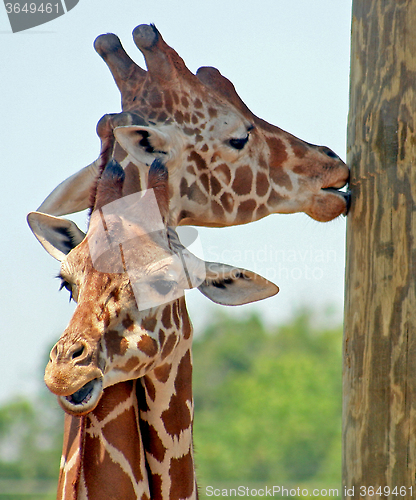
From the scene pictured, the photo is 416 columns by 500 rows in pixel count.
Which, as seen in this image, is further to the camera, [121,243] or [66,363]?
[121,243]

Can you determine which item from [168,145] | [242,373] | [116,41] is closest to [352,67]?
[168,145]

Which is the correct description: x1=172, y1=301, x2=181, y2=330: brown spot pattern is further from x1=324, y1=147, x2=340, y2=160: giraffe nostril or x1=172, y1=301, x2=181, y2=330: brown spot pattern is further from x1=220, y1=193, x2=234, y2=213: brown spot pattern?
x1=324, y1=147, x2=340, y2=160: giraffe nostril

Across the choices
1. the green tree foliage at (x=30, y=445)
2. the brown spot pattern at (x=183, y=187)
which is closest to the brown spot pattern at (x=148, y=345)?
the brown spot pattern at (x=183, y=187)

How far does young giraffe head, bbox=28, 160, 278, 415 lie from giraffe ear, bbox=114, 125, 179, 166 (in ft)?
0.85

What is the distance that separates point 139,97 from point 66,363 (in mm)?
1971

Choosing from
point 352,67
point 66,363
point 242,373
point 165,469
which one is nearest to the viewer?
point 66,363

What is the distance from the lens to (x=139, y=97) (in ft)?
13.9

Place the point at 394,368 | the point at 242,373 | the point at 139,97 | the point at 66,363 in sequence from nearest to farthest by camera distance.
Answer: the point at 66,363, the point at 394,368, the point at 139,97, the point at 242,373

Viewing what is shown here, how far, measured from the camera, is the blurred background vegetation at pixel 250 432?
2877 centimetres

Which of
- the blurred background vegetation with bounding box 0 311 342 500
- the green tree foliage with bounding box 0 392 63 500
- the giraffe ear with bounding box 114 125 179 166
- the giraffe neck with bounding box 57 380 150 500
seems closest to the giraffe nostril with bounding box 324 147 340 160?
the giraffe ear with bounding box 114 125 179 166

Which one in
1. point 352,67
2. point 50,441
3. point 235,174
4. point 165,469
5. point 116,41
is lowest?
point 50,441

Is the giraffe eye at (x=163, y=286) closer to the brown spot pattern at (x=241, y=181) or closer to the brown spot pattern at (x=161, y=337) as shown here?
the brown spot pattern at (x=161, y=337)

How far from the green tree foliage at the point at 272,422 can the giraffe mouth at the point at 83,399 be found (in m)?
22.6

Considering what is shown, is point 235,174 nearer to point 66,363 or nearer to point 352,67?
point 352,67
